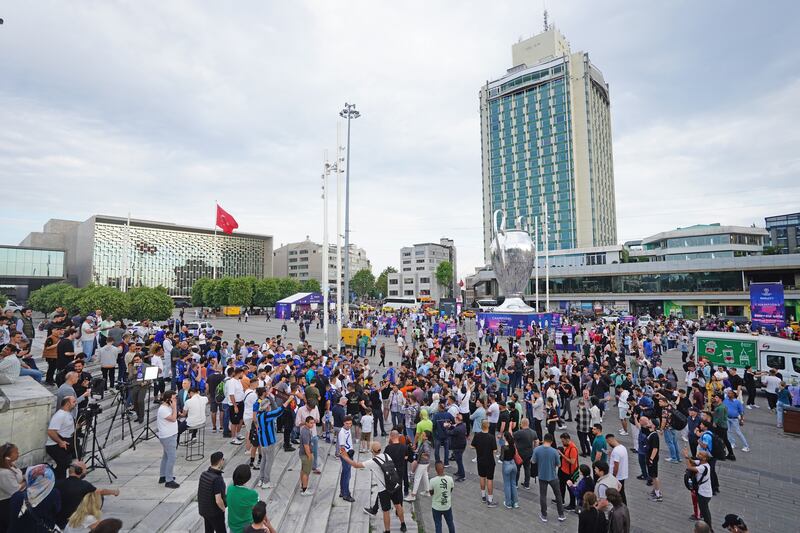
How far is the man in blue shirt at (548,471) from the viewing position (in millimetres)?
7453

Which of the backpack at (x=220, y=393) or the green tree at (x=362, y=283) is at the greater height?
the green tree at (x=362, y=283)

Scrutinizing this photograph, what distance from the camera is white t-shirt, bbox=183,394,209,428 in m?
7.82

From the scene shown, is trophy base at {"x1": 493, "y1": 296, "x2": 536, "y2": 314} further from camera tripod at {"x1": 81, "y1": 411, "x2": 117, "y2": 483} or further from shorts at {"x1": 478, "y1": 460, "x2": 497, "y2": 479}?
camera tripod at {"x1": 81, "y1": 411, "x2": 117, "y2": 483}

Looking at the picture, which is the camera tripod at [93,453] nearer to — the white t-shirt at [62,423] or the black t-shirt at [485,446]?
the white t-shirt at [62,423]

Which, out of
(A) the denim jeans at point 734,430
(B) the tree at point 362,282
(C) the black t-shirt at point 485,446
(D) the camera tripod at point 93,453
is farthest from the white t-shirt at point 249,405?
(B) the tree at point 362,282

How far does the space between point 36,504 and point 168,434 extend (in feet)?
8.31

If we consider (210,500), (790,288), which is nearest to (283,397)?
(210,500)

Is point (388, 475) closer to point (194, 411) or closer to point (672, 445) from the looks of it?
point (194, 411)

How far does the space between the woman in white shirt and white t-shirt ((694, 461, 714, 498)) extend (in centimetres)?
892

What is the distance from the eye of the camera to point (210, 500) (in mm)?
5180

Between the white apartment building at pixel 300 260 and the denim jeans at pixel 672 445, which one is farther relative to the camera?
the white apartment building at pixel 300 260

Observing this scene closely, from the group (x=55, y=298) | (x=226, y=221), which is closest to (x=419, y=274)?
(x=226, y=221)

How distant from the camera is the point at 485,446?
8.01 meters

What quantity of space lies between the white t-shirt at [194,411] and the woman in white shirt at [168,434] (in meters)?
0.70
